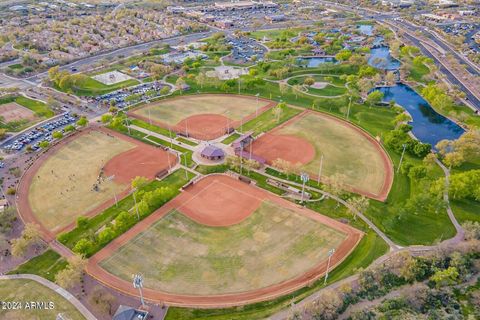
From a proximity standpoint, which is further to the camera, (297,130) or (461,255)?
(297,130)

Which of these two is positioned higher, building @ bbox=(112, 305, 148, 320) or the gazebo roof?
the gazebo roof

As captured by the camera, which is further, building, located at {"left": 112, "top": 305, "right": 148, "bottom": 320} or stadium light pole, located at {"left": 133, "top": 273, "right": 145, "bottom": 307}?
building, located at {"left": 112, "top": 305, "right": 148, "bottom": 320}

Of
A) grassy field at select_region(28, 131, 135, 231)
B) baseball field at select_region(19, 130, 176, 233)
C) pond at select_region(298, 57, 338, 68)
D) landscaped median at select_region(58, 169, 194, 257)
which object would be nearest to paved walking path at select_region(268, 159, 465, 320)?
landscaped median at select_region(58, 169, 194, 257)

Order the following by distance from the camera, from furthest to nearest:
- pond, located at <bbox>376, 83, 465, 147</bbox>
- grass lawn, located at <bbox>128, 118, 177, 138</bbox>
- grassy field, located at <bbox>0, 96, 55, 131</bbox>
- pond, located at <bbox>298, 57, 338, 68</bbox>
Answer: pond, located at <bbox>298, 57, 338, 68</bbox> → grassy field, located at <bbox>0, 96, 55, 131</bbox> → pond, located at <bbox>376, 83, 465, 147</bbox> → grass lawn, located at <bbox>128, 118, 177, 138</bbox>

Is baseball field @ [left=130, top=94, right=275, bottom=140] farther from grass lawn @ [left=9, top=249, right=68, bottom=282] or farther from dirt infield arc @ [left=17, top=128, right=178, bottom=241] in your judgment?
grass lawn @ [left=9, top=249, right=68, bottom=282]

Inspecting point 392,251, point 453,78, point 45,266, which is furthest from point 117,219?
point 453,78

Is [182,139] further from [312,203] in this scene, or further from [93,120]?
[312,203]

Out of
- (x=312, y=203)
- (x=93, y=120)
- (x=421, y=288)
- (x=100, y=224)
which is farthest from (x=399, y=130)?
(x=93, y=120)
